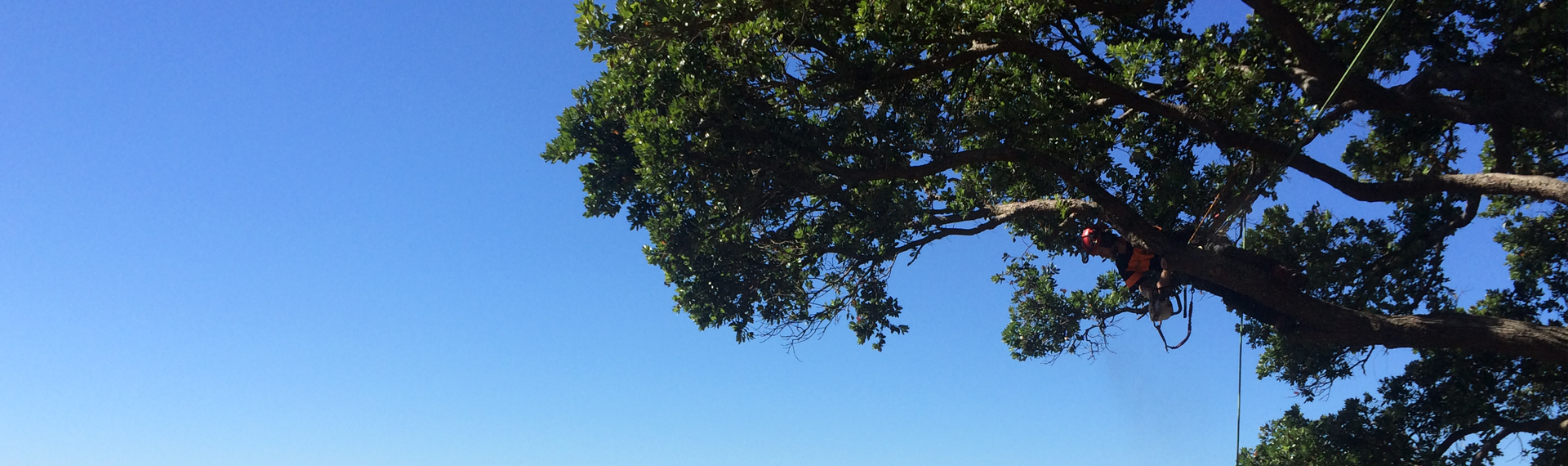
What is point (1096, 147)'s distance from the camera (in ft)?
33.3

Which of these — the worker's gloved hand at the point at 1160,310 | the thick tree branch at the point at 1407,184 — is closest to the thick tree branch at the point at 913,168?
the worker's gloved hand at the point at 1160,310

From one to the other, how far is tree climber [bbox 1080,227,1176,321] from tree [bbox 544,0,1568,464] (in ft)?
1.06

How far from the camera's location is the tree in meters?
9.52

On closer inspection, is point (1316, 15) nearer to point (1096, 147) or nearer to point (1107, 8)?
point (1107, 8)

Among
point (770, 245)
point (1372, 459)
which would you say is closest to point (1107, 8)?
point (770, 245)

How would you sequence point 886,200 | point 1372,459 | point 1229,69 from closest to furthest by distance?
point 1229,69 < point 886,200 < point 1372,459

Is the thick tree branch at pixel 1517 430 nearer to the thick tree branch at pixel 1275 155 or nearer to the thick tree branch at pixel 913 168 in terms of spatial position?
the thick tree branch at pixel 1275 155

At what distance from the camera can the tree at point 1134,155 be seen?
952 cm

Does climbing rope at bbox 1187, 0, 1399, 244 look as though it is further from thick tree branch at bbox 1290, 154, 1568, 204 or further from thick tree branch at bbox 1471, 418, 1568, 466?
thick tree branch at bbox 1471, 418, 1568, 466

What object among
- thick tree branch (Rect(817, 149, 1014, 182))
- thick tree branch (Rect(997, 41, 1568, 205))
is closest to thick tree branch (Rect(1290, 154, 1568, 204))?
thick tree branch (Rect(997, 41, 1568, 205))

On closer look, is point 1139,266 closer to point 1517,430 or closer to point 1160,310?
point 1160,310

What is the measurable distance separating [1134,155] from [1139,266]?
1313mm

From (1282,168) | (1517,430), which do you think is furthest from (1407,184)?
(1517,430)

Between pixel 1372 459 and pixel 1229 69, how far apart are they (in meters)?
5.25
